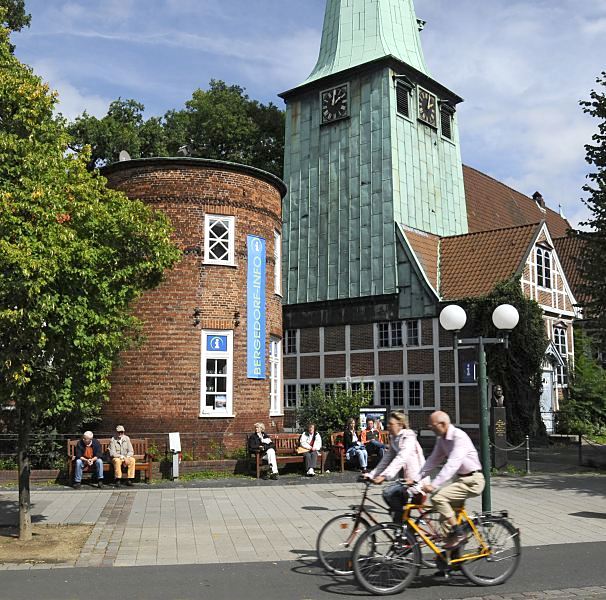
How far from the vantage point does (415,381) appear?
87.9 feet

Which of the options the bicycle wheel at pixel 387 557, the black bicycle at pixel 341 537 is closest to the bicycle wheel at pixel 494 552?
the bicycle wheel at pixel 387 557

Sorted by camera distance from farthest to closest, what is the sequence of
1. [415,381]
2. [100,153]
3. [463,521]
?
[100,153]
[415,381]
[463,521]

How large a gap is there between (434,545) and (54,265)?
17.8ft

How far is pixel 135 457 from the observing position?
15.9 m

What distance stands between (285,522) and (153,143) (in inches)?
1107

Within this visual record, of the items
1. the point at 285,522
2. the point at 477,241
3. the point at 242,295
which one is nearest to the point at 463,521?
the point at 285,522

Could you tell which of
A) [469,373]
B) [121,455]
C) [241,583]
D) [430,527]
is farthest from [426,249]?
[241,583]

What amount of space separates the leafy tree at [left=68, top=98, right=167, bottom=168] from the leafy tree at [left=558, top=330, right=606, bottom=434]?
69.4 ft

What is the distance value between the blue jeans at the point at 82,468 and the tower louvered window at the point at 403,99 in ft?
65.9

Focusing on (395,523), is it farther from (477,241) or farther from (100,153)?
(100,153)

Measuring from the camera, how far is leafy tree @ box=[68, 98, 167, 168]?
33.8 m

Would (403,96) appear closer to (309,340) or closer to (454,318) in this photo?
(309,340)

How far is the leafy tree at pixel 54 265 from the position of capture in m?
9.06

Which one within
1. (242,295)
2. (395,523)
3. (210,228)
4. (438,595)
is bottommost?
(438,595)
